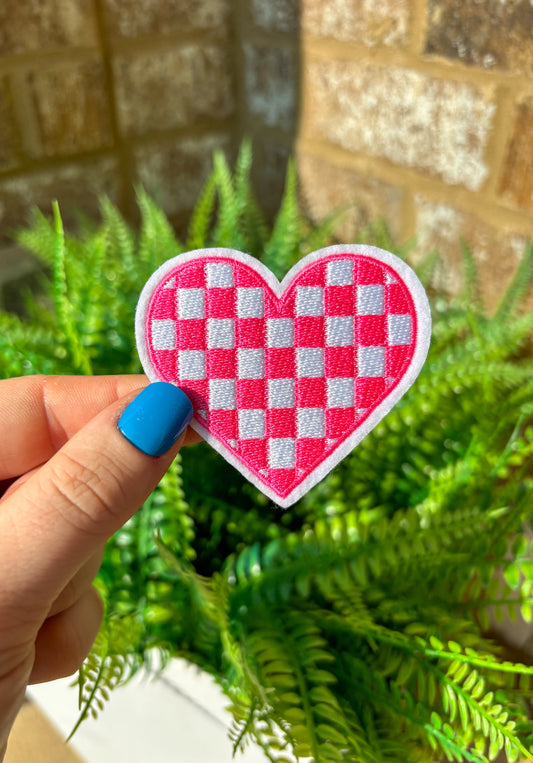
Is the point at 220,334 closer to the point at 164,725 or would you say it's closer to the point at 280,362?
the point at 280,362

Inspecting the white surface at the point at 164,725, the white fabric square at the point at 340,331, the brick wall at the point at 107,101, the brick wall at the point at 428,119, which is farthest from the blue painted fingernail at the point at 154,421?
the brick wall at the point at 107,101

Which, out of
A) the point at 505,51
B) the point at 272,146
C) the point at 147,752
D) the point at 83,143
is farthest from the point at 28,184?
the point at 147,752

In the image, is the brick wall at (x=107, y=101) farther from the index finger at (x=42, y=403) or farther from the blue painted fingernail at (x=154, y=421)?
the blue painted fingernail at (x=154, y=421)

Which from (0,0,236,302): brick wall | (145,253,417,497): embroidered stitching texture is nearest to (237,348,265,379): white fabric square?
(145,253,417,497): embroidered stitching texture

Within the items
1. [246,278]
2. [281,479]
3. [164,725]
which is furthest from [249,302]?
[164,725]

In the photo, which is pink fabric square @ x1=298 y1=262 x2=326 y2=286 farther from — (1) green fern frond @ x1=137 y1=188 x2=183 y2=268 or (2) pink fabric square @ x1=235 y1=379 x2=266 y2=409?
(1) green fern frond @ x1=137 y1=188 x2=183 y2=268

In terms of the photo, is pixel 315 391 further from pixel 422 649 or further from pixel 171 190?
pixel 171 190
